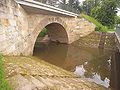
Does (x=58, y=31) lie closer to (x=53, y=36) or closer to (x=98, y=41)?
(x=53, y=36)

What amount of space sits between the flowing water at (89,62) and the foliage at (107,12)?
9936mm

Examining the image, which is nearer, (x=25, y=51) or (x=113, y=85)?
(x=113, y=85)

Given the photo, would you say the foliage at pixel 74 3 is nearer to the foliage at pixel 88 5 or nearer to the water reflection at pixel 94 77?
the foliage at pixel 88 5

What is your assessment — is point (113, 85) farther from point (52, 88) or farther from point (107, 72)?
point (52, 88)

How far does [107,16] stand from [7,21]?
22.0 meters

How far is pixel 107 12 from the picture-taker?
3023cm

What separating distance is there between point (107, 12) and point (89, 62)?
15288 millimetres

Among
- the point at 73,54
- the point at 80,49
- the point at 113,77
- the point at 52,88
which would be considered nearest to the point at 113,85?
the point at 113,77

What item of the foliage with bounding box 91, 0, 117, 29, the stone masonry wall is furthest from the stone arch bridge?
the foliage with bounding box 91, 0, 117, 29

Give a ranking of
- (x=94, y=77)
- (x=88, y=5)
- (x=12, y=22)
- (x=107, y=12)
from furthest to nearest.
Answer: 1. (x=88, y=5)
2. (x=107, y=12)
3. (x=94, y=77)
4. (x=12, y=22)

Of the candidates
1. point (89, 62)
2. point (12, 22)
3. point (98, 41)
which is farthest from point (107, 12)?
point (12, 22)

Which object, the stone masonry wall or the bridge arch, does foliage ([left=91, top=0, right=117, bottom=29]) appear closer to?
the stone masonry wall

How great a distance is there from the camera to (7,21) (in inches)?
438

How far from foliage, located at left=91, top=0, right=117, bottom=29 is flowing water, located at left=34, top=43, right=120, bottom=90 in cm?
994
